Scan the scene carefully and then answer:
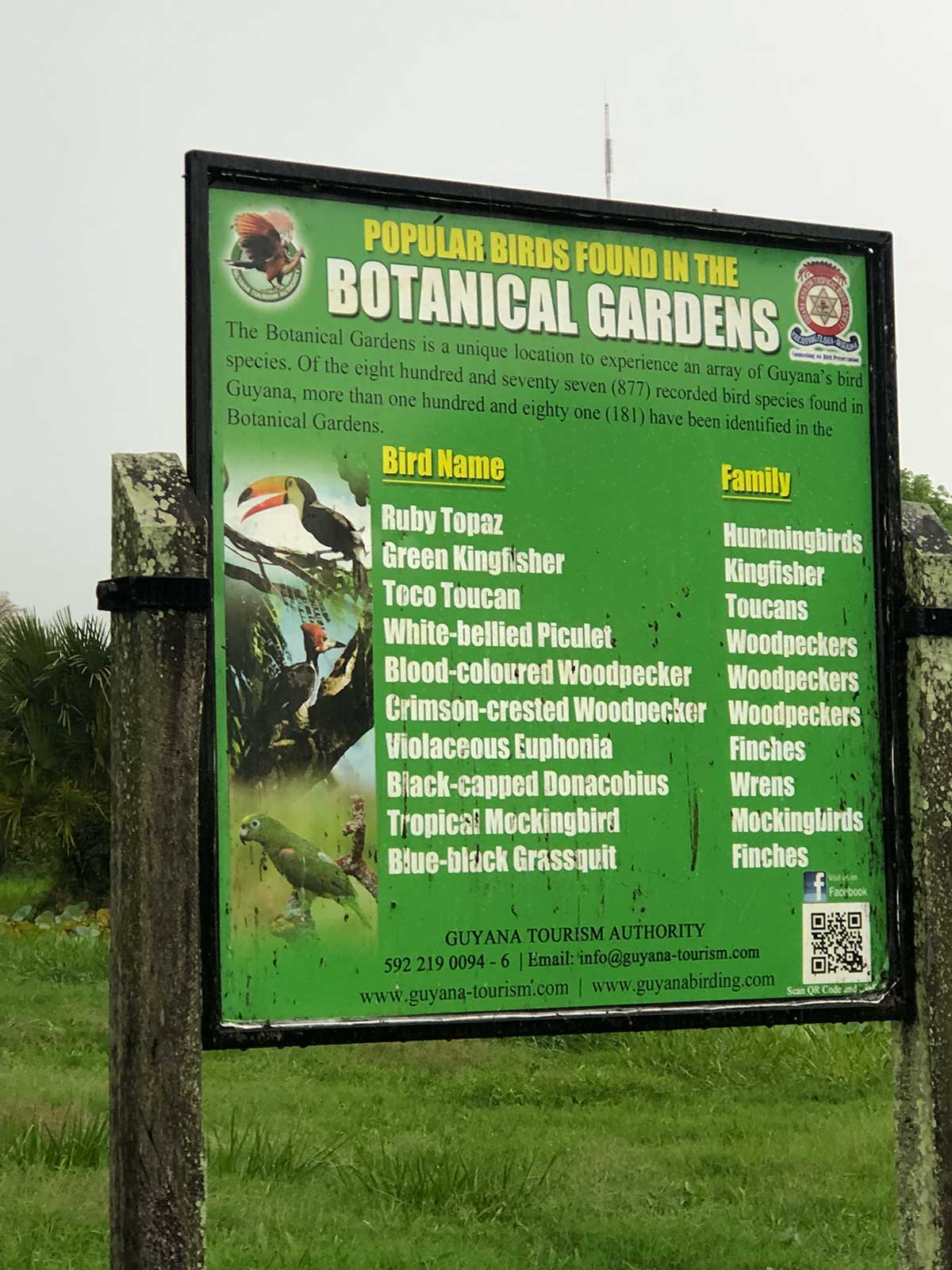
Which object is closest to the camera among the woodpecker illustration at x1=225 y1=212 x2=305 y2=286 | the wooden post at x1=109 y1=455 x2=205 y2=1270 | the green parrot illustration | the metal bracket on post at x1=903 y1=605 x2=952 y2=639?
the wooden post at x1=109 y1=455 x2=205 y2=1270

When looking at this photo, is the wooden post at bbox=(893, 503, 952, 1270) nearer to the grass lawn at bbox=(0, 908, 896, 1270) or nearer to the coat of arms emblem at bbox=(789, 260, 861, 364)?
the coat of arms emblem at bbox=(789, 260, 861, 364)

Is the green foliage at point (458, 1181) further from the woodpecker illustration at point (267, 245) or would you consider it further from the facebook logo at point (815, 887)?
the woodpecker illustration at point (267, 245)

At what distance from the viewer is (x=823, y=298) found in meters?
4.56

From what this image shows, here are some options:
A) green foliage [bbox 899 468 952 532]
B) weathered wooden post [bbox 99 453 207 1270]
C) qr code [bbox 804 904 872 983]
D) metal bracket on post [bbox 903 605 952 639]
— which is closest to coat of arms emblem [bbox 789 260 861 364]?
metal bracket on post [bbox 903 605 952 639]

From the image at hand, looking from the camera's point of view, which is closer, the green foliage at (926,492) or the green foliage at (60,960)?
the green foliage at (60,960)

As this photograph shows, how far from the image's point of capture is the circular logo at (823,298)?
454 centimetres

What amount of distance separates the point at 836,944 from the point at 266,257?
229 cm

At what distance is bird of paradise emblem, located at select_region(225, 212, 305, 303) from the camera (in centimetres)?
387

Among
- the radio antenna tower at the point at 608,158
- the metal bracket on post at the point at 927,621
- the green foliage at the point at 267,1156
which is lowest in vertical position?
the green foliage at the point at 267,1156

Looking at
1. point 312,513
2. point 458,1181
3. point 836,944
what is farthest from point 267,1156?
point 312,513

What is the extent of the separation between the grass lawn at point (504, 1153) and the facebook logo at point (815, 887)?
1.53 m

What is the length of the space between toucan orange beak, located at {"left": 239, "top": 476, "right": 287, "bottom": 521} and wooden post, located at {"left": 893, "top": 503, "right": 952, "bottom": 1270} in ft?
5.84

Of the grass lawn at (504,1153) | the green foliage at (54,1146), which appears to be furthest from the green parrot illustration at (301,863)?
the green foliage at (54,1146)

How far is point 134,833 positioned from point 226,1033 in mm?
504
